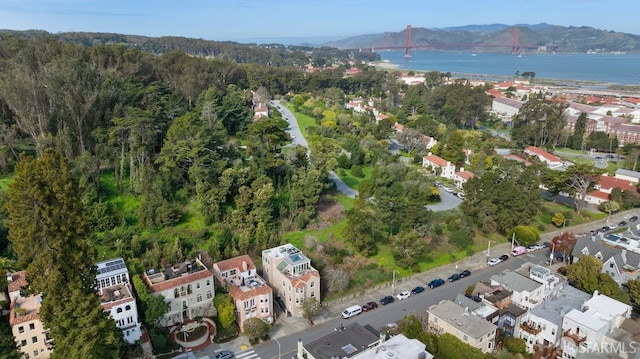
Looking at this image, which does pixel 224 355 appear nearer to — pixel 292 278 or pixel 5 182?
pixel 292 278

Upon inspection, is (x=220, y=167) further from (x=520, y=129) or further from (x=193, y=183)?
(x=520, y=129)

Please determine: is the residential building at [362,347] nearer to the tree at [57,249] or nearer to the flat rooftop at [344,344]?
the flat rooftop at [344,344]

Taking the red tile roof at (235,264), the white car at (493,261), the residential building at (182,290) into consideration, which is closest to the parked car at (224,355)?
the residential building at (182,290)

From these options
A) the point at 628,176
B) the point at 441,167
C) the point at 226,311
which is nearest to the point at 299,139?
the point at 441,167

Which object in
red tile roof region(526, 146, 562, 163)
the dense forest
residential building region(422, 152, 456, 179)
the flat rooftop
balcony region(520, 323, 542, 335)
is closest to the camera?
the flat rooftop

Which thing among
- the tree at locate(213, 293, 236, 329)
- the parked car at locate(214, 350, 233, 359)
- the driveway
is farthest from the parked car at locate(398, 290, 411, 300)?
the driveway

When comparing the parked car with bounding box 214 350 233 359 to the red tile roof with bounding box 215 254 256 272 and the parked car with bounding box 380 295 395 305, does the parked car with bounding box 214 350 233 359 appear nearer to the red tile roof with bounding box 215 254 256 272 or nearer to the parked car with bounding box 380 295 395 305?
the red tile roof with bounding box 215 254 256 272
